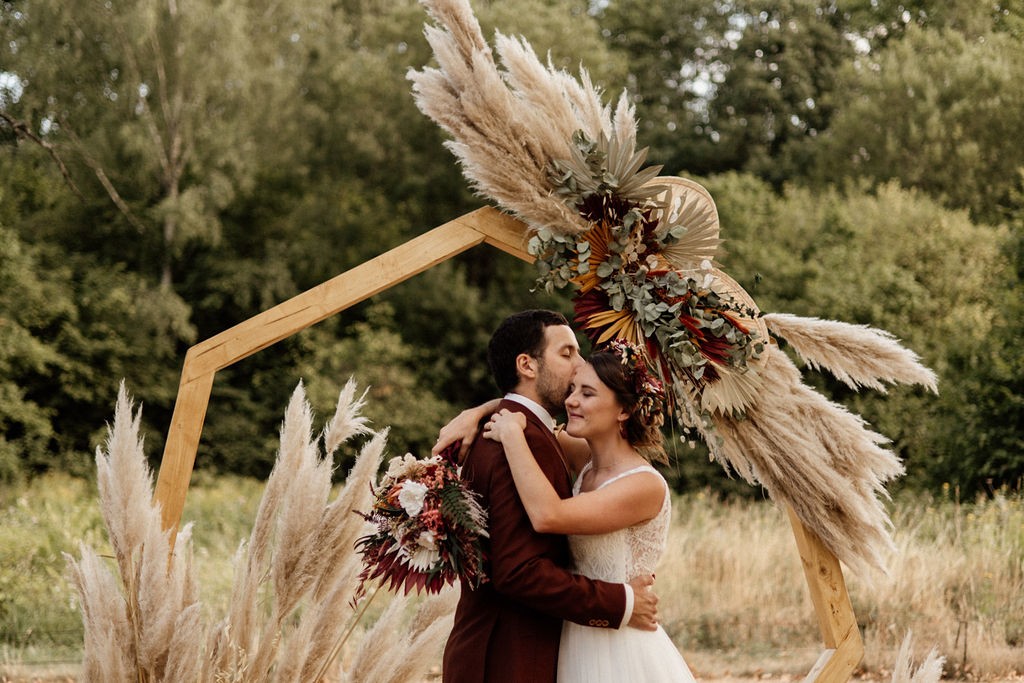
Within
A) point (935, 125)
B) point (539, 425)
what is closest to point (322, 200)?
point (935, 125)

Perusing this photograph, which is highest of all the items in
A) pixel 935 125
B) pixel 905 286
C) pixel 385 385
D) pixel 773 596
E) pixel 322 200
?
pixel 935 125

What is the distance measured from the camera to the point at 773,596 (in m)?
8.04

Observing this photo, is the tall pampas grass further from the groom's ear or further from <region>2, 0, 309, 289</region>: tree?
<region>2, 0, 309, 289</region>: tree

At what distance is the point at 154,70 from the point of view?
1928cm

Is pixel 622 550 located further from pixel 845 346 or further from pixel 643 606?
pixel 845 346

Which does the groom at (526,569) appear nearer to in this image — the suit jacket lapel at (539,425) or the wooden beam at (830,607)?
the suit jacket lapel at (539,425)

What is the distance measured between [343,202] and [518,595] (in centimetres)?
1830

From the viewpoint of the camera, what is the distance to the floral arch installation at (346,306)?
372 centimetres

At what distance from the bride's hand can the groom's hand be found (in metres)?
0.57

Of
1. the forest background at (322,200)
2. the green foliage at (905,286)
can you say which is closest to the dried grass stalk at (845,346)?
the green foliage at (905,286)

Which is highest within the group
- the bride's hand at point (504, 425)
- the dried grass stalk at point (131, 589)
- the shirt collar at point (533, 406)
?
the shirt collar at point (533, 406)

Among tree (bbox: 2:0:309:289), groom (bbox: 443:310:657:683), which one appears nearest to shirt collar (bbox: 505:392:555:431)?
groom (bbox: 443:310:657:683)

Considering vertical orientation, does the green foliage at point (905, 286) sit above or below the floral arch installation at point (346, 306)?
above

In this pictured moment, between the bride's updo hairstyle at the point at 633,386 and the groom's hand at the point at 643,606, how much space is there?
41 centimetres
